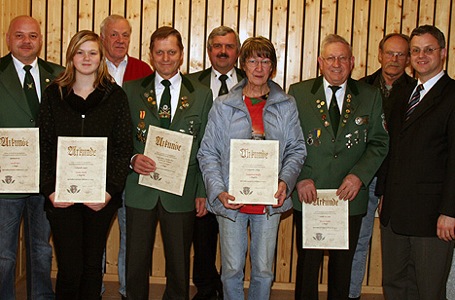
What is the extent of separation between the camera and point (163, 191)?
12.5 ft

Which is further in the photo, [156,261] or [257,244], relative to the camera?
[156,261]

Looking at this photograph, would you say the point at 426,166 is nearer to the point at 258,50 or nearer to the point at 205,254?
the point at 258,50

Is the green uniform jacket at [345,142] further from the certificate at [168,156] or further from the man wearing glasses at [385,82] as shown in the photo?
the certificate at [168,156]

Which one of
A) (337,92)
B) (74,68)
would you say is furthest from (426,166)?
(74,68)

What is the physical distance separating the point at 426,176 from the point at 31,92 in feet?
8.76

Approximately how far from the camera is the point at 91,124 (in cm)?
350

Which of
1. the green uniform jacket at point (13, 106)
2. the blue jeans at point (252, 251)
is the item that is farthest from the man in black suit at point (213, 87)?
the green uniform jacket at point (13, 106)

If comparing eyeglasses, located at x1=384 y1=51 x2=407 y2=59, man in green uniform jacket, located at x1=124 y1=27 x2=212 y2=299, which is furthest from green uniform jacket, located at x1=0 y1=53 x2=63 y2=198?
eyeglasses, located at x1=384 y1=51 x2=407 y2=59

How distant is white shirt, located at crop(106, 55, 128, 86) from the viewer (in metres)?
4.56

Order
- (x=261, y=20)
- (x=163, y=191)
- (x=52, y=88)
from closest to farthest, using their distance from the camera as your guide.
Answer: (x=52, y=88) < (x=163, y=191) < (x=261, y=20)

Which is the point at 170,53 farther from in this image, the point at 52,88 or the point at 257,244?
the point at 257,244

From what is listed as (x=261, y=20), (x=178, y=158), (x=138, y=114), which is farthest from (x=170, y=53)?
(x=261, y=20)

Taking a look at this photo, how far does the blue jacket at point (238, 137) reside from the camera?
3.59 metres

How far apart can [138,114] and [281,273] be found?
244cm
